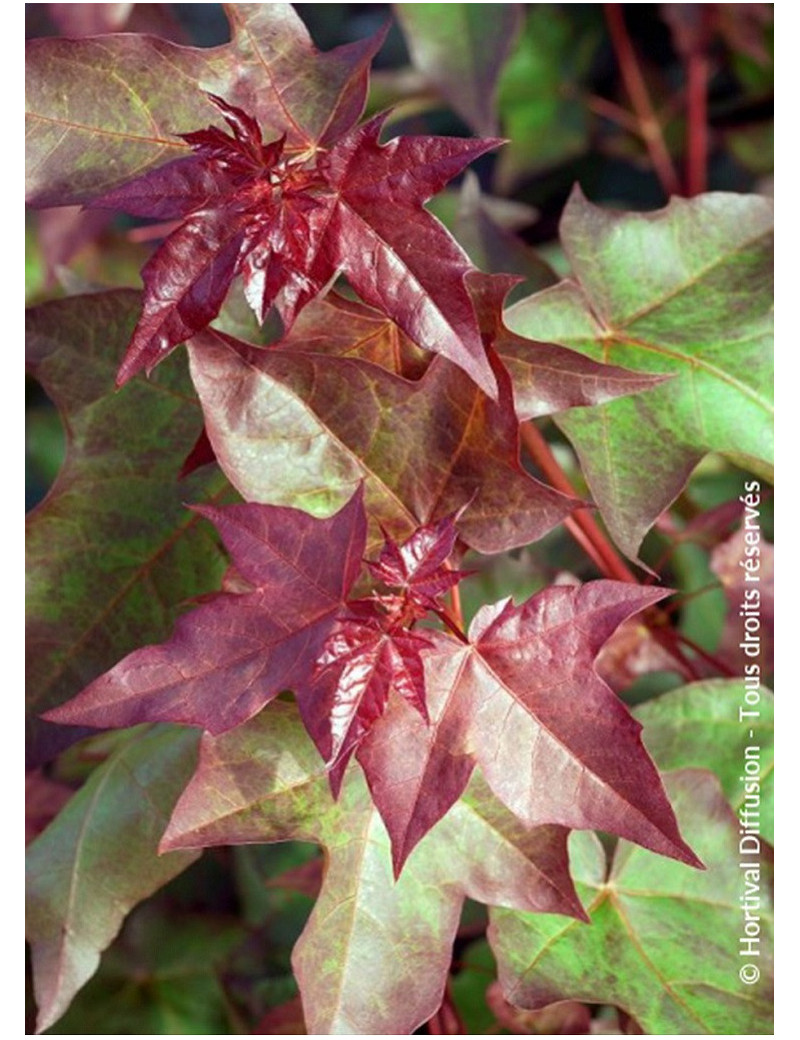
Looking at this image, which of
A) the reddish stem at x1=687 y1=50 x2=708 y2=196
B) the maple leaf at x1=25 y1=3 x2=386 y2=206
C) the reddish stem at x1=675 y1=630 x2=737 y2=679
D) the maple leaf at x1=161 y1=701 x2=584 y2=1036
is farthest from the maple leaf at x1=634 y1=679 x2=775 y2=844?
the reddish stem at x1=687 y1=50 x2=708 y2=196

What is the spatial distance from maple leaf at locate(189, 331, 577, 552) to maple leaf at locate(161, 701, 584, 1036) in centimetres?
11

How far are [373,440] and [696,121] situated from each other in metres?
0.64

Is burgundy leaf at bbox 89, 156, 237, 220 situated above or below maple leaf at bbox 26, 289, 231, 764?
above

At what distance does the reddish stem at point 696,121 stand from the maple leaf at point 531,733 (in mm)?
636

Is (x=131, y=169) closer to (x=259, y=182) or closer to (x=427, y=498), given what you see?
(x=259, y=182)

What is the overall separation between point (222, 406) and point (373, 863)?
0.72 feet

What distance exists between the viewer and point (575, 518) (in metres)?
0.68

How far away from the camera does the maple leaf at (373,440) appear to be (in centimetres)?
54

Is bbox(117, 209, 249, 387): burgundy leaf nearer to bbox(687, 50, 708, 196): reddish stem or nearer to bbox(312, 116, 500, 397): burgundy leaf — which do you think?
bbox(312, 116, 500, 397): burgundy leaf

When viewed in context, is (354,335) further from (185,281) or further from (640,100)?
(640,100)

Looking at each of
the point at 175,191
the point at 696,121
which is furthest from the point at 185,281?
the point at 696,121

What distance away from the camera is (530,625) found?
20.8 inches

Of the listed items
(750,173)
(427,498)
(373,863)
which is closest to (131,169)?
(427,498)

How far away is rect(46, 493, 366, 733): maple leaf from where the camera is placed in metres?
0.51
